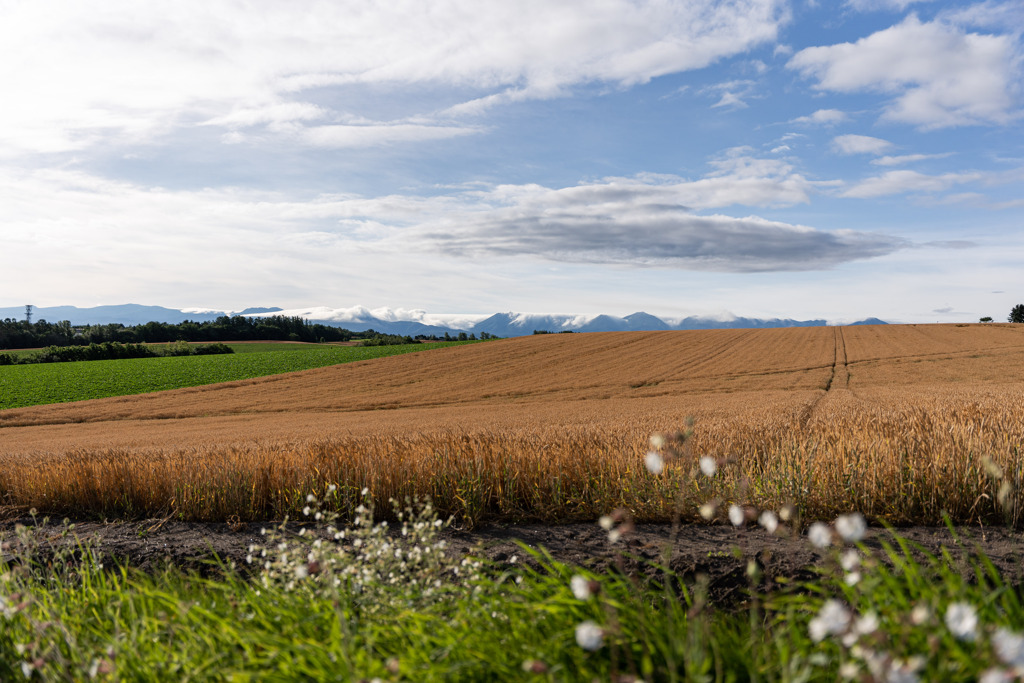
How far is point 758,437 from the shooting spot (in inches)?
338

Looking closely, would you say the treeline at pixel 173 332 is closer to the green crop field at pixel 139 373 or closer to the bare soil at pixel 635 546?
the green crop field at pixel 139 373

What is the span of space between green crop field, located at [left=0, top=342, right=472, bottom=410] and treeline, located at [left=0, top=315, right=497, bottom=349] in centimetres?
2223

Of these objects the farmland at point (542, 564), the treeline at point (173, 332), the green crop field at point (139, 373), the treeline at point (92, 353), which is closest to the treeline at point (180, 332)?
the treeline at point (173, 332)

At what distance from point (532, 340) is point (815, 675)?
173ft

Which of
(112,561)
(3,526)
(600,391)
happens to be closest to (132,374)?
(600,391)

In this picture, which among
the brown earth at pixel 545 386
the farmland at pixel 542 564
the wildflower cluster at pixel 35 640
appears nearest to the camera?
the farmland at pixel 542 564

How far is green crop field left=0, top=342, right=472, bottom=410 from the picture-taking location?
127 feet

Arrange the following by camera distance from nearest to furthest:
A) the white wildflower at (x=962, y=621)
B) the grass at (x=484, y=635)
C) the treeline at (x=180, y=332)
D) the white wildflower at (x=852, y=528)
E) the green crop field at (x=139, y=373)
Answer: the white wildflower at (x=962, y=621) < the white wildflower at (x=852, y=528) < the grass at (x=484, y=635) < the green crop field at (x=139, y=373) < the treeline at (x=180, y=332)

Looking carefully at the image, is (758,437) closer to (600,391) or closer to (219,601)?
(219,601)

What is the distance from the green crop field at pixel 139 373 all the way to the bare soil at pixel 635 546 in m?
37.9

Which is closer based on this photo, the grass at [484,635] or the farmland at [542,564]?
the grass at [484,635]

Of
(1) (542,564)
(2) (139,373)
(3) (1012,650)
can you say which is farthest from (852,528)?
(2) (139,373)

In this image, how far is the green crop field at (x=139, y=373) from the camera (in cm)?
3881

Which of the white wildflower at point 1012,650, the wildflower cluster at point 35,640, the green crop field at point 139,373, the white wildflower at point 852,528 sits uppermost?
the white wildflower at point 852,528
